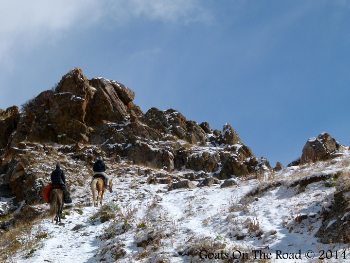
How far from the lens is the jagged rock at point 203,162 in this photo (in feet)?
137

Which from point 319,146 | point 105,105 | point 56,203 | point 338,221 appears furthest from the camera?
point 105,105

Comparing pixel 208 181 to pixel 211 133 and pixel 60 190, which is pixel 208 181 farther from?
pixel 211 133

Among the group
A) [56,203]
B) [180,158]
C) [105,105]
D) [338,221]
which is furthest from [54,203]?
[105,105]

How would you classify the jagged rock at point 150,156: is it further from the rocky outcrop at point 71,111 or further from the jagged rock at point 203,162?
the rocky outcrop at point 71,111

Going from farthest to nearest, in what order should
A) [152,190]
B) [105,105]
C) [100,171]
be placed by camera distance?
[105,105]
[152,190]
[100,171]

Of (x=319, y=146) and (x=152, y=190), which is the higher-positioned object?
(x=319, y=146)

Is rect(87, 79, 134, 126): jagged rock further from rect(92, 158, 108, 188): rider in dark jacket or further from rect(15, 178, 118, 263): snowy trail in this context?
rect(15, 178, 118, 263): snowy trail

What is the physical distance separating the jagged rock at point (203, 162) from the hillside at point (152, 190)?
0.40 ft

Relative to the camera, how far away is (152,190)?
2817cm

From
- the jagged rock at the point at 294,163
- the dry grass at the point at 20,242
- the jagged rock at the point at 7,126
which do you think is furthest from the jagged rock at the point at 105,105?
the dry grass at the point at 20,242

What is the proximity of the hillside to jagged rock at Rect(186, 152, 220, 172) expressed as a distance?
12 cm

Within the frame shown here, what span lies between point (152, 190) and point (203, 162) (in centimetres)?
1432

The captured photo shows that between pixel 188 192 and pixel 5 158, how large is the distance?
2234cm

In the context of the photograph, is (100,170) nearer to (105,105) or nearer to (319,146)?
(319,146)
